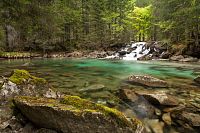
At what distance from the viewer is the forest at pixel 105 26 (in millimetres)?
27861

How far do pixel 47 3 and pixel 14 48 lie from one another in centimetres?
2078

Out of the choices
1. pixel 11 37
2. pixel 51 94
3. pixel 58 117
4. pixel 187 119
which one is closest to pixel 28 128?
pixel 58 117

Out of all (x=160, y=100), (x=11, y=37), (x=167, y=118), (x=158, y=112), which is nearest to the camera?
(x=167, y=118)

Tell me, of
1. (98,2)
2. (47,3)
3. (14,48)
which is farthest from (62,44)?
(47,3)

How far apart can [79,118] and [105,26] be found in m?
40.4

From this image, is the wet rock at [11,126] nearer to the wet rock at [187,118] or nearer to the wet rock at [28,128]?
the wet rock at [28,128]

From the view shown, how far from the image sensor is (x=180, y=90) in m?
10.0

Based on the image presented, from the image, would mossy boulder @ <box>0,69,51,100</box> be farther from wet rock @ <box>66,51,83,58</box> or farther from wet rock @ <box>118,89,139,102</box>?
wet rock @ <box>66,51,83,58</box>

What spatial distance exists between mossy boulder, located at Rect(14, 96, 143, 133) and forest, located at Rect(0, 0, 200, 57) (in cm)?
1829

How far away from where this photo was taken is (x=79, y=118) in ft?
15.0

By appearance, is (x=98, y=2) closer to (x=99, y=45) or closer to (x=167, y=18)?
(x=99, y=45)

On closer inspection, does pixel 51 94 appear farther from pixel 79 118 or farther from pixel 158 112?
pixel 158 112

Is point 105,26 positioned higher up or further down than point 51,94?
higher up

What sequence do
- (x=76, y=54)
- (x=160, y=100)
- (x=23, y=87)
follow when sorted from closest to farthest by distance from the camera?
(x=23, y=87)
(x=160, y=100)
(x=76, y=54)
